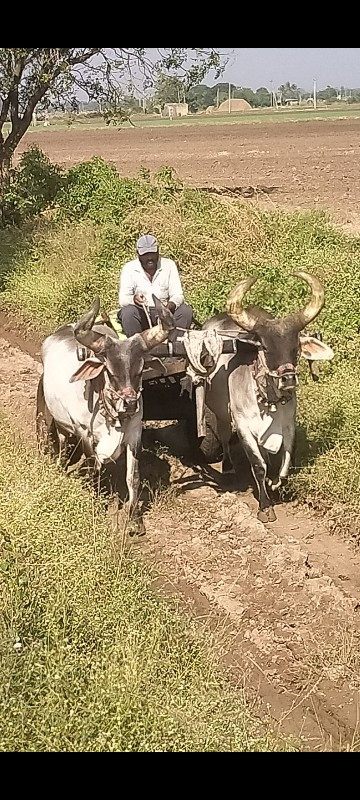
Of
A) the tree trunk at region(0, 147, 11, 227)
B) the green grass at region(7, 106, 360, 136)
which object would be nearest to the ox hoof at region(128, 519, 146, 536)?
the tree trunk at region(0, 147, 11, 227)

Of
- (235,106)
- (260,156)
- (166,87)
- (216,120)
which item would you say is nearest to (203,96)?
(235,106)

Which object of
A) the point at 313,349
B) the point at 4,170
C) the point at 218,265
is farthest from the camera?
the point at 4,170

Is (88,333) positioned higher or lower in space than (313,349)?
higher

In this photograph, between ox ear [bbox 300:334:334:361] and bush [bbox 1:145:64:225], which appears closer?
ox ear [bbox 300:334:334:361]

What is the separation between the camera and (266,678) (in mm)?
5008

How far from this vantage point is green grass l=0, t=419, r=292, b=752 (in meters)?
4.08

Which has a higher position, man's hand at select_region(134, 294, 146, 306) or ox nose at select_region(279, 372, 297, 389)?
man's hand at select_region(134, 294, 146, 306)

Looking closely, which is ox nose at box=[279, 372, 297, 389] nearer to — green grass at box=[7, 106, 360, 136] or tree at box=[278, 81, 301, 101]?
green grass at box=[7, 106, 360, 136]

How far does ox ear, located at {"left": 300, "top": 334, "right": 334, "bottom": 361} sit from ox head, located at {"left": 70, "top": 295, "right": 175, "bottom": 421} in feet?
3.22

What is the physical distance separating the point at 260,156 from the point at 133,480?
24.3 metres

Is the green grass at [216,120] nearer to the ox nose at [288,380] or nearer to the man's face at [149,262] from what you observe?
the man's face at [149,262]

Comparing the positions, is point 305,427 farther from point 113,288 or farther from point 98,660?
point 113,288

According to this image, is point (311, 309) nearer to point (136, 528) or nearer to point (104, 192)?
point (136, 528)

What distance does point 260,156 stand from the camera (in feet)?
96.0
